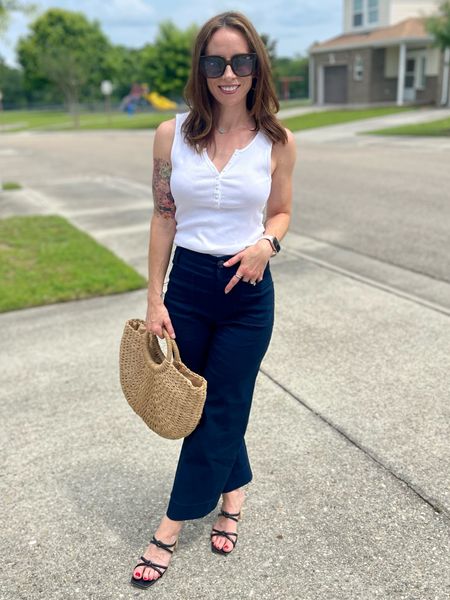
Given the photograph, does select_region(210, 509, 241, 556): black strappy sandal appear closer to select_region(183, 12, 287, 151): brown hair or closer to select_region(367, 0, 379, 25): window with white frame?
select_region(183, 12, 287, 151): brown hair

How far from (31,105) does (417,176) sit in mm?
84056

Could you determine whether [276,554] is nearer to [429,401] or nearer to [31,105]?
[429,401]

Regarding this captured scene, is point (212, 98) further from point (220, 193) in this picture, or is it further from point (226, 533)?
point (226, 533)

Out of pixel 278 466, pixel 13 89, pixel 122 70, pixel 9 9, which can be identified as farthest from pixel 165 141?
pixel 13 89

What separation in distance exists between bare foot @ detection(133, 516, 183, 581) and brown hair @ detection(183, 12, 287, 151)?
1.53 metres

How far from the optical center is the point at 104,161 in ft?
62.5

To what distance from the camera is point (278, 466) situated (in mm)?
2959

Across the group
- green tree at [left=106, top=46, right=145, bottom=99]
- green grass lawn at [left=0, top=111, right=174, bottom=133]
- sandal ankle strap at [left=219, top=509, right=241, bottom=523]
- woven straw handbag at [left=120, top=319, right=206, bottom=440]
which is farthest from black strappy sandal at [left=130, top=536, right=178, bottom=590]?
green tree at [left=106, top=46, right=145, bottom=99]

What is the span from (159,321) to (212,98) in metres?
0.89

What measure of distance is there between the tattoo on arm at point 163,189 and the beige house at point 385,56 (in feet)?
107

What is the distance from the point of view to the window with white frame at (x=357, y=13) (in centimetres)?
3550

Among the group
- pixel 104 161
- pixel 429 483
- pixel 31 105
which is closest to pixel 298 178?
pixel 104 161

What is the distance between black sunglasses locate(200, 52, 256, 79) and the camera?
6.79 feet

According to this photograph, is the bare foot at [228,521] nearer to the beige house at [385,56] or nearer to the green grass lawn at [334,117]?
the green grass lawn at [334,117]
